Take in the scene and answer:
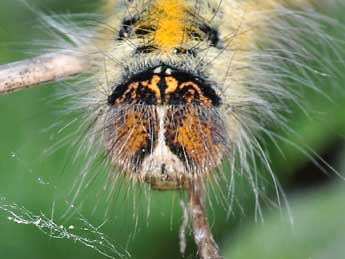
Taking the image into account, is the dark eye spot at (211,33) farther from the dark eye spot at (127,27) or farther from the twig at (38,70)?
the twig at (38,70)

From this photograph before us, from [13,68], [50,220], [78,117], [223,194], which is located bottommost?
[50,220]

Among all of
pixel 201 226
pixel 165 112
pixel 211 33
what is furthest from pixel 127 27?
pixel 201 226

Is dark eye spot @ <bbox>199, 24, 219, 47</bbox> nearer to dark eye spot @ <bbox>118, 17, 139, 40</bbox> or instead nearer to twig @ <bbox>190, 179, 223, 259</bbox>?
dark eye spot @ <bbox>118, 17, 139, 40</bbox>

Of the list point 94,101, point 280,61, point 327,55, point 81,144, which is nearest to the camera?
point 94,101

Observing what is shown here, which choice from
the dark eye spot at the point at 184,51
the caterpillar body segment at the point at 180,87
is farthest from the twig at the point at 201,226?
the dark eye spot at the point at 184,51

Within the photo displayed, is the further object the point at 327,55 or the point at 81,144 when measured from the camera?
the point at 327,55

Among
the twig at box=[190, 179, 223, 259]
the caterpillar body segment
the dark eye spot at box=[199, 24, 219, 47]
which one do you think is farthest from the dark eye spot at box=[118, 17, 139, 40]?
the twig at box=[190, 179, 223, 259]

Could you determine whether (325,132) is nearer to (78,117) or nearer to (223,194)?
(223,194)

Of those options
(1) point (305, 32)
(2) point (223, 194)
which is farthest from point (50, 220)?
(1) point (305, 32)
